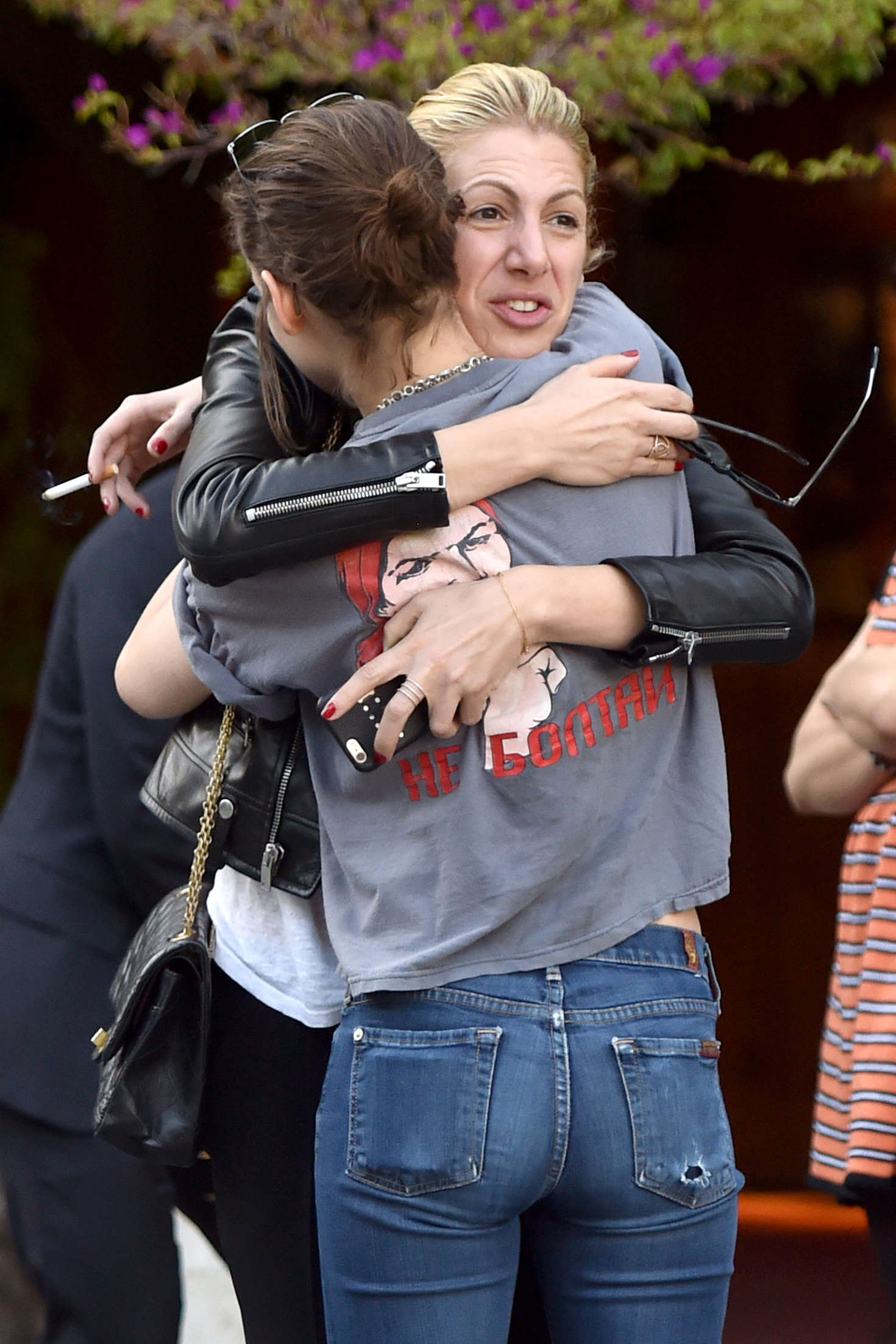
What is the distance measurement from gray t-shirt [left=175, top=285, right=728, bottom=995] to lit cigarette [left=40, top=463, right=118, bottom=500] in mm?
336

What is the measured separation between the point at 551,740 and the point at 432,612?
0.15 m

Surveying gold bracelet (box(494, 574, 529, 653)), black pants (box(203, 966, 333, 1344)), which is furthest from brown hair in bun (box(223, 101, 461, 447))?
black pants (box(203, 966, 333, 1344))

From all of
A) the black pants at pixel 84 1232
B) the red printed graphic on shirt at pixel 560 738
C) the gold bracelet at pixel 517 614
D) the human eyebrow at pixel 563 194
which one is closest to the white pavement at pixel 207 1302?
the black pants at pixel 84 1232

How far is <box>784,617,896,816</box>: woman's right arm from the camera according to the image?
2002mm

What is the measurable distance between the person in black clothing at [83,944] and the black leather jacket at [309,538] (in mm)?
552

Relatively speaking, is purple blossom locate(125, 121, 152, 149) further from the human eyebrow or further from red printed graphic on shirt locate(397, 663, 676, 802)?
red printed graphic on shirt locate(397, 663, 676, 802)

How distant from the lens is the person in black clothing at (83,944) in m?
2.26

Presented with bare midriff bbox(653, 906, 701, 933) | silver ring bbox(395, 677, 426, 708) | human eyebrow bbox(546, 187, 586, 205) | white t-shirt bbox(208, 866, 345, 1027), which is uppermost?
human eyebrow bbox(546, 187, 586, 205)

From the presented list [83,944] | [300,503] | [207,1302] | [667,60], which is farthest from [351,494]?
[207,1302]

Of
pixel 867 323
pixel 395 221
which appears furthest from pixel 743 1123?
pixel 395 221

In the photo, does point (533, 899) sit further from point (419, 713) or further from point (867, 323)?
point (867, 323)

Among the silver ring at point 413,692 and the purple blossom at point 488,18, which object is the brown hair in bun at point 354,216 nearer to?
the silver ring at point 413,692

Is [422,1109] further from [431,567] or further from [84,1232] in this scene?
[84,1232]

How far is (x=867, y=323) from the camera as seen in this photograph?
439cm
